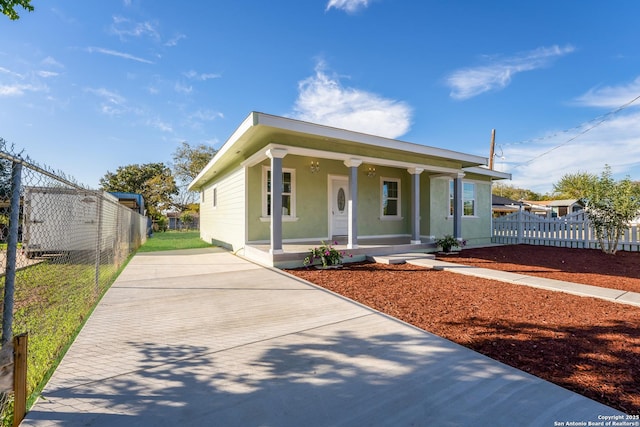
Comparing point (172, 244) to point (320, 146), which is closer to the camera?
point (320, 146)

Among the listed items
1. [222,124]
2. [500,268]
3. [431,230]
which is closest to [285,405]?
[500,268]

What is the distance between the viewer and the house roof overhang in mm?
6270

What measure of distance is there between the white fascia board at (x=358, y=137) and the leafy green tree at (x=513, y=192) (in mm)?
47740

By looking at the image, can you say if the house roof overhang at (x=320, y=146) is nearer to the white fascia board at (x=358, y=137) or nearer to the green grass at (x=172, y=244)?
the white fascia board at (x=358, y=137)

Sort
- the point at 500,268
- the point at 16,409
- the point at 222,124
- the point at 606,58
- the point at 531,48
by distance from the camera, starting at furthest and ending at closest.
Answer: the point at 222,124 → the point at 606,58 → the point at 531,48 → the point at 500,268 → the point at 16,409

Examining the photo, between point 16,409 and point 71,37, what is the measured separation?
10.8m

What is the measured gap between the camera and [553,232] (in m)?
11.6

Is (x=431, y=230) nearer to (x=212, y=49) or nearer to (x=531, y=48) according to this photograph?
(x=531, y=48)

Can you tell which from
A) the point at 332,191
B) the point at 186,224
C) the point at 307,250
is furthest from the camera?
the point at 186,224

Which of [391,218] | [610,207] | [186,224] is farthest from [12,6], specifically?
[186,224]

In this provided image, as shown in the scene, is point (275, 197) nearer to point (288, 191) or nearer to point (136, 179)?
point (288, 191)

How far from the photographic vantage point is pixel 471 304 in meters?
3.96

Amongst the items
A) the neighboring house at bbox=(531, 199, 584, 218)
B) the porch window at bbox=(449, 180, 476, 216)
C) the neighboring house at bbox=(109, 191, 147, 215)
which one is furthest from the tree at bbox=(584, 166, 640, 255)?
the neighboring house at bbox=(531, 199, 584, 218)

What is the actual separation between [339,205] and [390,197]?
2273 mm
